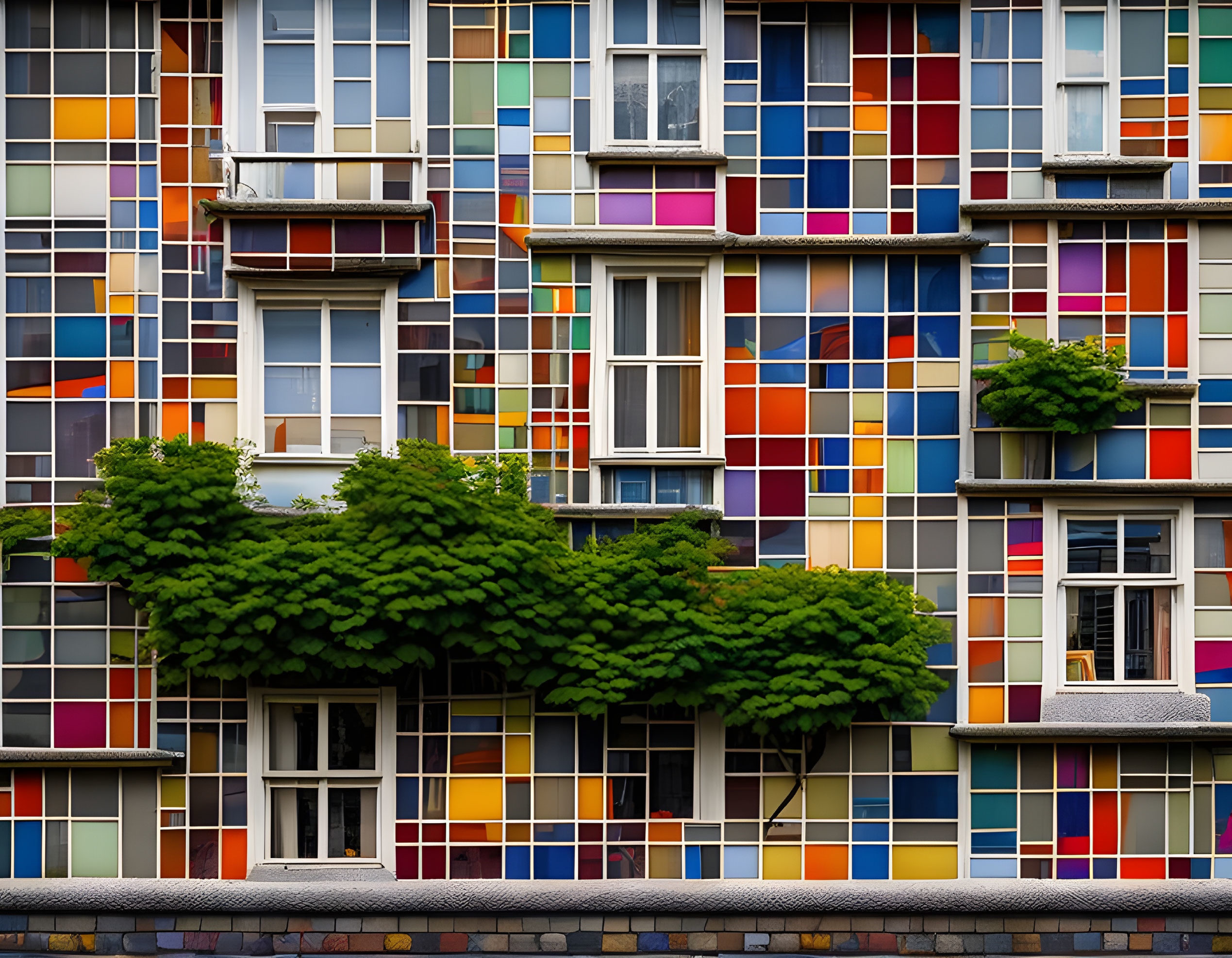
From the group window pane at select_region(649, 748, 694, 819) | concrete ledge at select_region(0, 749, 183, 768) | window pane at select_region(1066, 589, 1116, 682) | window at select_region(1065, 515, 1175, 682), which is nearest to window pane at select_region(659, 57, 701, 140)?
window at select_region(1065, 515, 1175, 682)

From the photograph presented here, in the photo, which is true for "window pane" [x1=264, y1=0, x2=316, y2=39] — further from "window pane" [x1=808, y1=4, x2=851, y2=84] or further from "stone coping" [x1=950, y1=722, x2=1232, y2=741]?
"stone coping" [x1=950, y1=722, x2=1232, y2=741]

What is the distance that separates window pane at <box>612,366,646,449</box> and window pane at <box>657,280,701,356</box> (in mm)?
387

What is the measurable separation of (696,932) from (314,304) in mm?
7583

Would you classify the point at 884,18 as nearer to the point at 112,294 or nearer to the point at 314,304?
the point at 314,304

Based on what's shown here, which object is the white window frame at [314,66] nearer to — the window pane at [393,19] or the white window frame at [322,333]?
the window pane at [393,19]

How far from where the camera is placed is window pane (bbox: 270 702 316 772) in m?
10.1

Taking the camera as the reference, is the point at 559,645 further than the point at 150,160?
No

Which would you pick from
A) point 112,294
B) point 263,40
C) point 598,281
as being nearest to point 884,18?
point 598,281

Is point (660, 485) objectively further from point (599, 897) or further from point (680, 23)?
point (680, 23)

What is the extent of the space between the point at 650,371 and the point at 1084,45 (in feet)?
19.0

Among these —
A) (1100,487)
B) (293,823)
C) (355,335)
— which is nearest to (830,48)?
(1100,487)

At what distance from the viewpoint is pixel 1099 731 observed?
982cm

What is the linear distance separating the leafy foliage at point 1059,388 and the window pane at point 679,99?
13.2ft

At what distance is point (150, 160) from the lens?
33.1 ft
